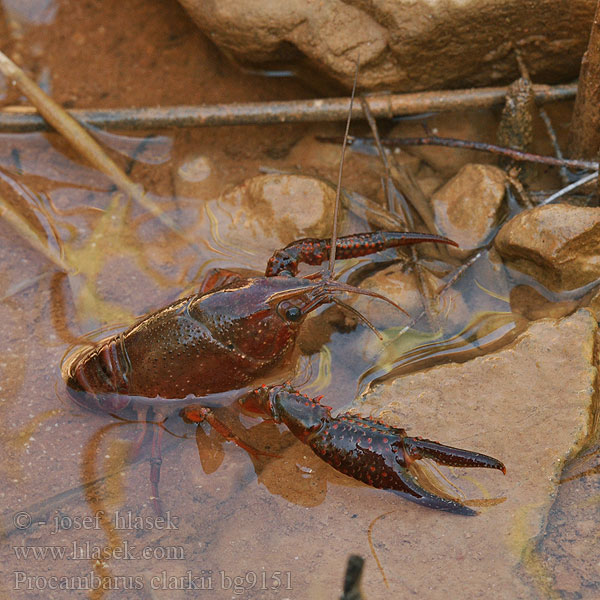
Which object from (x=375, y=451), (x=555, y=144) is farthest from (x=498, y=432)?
(x=555, y=144)

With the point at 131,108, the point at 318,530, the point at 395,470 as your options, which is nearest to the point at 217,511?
the point at 318,530

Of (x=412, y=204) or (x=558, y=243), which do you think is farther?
(x=412, y=204)

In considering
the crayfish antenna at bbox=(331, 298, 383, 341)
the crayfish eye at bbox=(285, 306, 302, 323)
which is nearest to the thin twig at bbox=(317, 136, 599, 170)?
the crayfish antenna at bbox=(331, 298, 383, 341)

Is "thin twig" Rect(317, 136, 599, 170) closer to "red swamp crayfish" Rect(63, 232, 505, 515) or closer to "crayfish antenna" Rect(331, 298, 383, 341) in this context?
"red swamp crayfish" Rect(63, 232, 505, 515)

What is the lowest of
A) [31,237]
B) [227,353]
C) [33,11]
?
[227,353]

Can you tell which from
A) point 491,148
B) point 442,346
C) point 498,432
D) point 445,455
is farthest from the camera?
point 491,148

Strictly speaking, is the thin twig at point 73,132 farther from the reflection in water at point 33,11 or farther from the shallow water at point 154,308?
the reflection in water at point 33,11

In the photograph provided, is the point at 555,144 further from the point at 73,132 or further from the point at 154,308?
the point at 73,132
